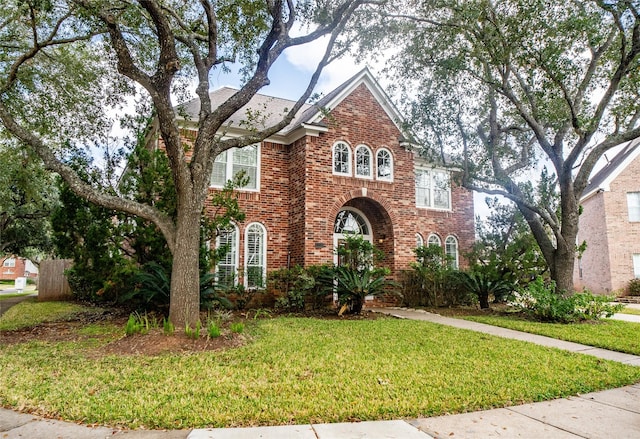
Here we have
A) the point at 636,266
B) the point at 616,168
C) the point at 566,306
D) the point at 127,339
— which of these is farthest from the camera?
the point at 616,168

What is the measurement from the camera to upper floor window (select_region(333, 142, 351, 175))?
518 inches

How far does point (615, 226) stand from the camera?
19.5 m

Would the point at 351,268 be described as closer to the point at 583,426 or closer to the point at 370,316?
the point at 370,316

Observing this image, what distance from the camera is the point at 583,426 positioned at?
A: 3.46 m

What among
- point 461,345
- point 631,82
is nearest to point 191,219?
point 461,345

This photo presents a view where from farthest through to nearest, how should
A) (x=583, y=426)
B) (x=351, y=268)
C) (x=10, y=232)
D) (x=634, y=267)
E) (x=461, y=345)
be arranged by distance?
(x=10, y=232)
(x=634, y=267)
(x=351, y=268)
(x=461, y=345)
(x=583, y=426)

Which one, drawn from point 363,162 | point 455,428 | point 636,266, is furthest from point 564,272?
point 636,266

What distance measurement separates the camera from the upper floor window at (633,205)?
64.3 feet

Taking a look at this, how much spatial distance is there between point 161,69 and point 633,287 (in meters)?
21.6

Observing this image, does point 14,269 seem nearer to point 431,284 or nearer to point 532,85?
point 431,284

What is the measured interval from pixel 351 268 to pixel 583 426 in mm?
8202

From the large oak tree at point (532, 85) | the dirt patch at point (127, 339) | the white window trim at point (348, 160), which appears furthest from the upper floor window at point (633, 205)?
the dirt patch at point (127, 339)

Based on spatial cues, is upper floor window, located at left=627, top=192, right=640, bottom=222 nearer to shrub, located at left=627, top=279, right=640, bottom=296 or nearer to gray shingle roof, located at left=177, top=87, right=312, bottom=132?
shrub, located at left=627, top=279, right=640, bottom=296

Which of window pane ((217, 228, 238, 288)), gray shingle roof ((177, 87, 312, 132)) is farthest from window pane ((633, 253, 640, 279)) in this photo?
window pane ((217, 228, 238, 288))
